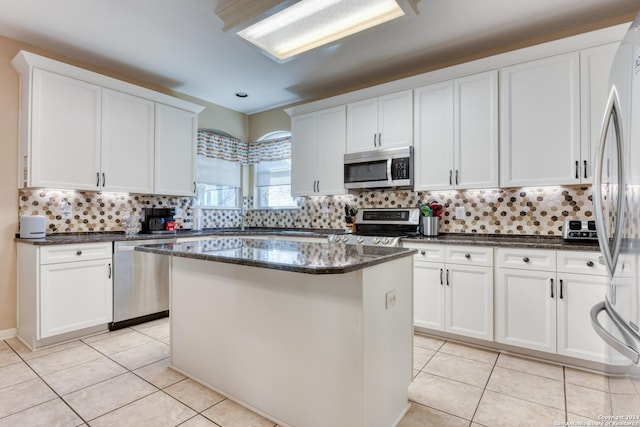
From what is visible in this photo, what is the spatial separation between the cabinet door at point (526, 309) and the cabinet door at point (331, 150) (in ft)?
6.74

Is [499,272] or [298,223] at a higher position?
[298,223]

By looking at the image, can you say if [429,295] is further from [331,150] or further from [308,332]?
[331,150]

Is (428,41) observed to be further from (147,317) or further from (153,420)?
(147,317)

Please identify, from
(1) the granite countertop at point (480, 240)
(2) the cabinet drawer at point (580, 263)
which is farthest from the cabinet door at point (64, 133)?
(2) the cabinet drawer at point (580, 263)

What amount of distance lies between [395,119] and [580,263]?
84.3 inches

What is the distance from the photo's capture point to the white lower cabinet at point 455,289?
9.00 ft

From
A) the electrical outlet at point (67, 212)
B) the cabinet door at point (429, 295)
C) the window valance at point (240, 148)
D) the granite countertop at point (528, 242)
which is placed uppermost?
the window valance at point (240, 148)

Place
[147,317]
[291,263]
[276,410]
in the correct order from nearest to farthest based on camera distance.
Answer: [291,263]
[276,410]
[147,317]

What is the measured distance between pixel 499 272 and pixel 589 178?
1.03 m

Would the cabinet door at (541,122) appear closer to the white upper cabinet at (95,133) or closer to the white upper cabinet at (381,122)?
the white upper cabinet at (381,122)

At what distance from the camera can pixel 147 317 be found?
11.5 feet

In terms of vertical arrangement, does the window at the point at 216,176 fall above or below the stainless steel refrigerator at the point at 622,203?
above

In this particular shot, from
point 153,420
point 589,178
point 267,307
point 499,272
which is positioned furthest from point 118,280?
point 589,178

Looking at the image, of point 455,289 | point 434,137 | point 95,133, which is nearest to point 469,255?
point 455,289
